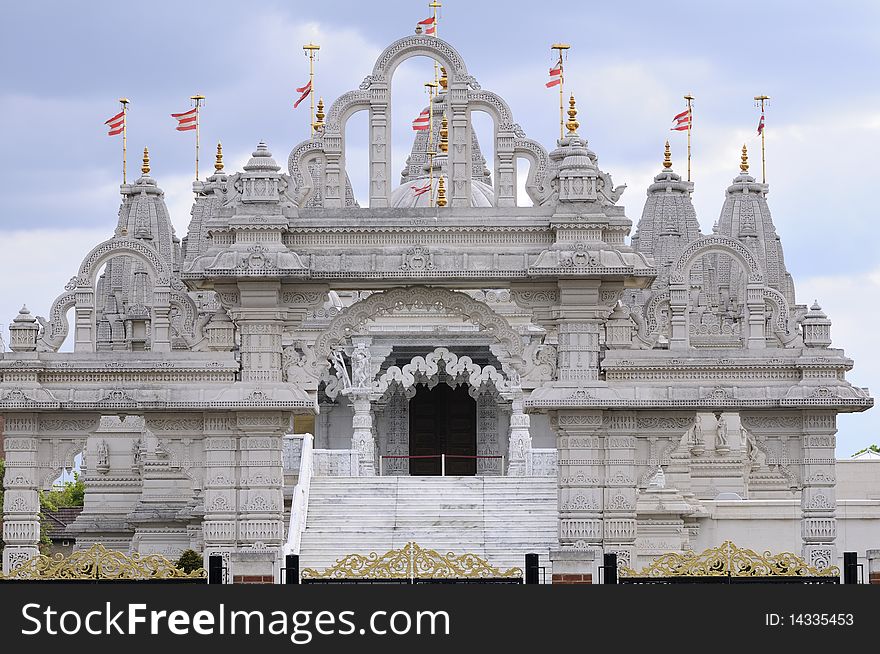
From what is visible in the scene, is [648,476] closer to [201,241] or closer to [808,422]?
[808,422]

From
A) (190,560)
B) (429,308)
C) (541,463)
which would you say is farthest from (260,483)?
(541,463)

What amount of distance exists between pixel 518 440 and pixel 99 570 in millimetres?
13643

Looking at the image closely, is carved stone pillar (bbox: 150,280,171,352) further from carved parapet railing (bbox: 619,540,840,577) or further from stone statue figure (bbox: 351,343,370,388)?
carved parapet railing (bbox: 619,540,840,577)

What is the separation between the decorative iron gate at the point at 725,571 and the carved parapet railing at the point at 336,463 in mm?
11410

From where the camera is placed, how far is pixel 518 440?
3969 cm

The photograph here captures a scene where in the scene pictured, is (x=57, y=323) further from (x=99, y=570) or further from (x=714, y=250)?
(x=714, y=250)

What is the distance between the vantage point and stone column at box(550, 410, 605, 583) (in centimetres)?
3147

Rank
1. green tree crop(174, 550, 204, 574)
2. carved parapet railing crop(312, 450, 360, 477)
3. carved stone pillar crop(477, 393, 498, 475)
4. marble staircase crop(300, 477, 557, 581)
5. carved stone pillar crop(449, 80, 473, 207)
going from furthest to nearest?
1. carved stone pillar crop(477, 393, 498, 475)
2. carved parapet railing crop(312, 450, 360, 477)
3. marble staircase crop(300, 477, 557, 581)
4. green tree crop(174, 550, 204, 574)
5. carved stone pillar crop(449, 80, 473, 207)

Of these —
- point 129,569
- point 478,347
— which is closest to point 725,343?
point 478,347

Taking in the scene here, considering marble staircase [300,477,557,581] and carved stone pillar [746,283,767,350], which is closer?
carved stone pillar [746,283,767,350]

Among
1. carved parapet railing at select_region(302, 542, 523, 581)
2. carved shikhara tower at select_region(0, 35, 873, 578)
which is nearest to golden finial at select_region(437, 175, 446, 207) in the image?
carved shikhara tower at select_region(0, 35, 873, 578)

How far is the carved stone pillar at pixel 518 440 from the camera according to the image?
1529 inches

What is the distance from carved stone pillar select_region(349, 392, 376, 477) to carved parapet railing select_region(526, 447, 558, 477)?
9.44 feet

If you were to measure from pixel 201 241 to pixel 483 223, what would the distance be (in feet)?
36.3
